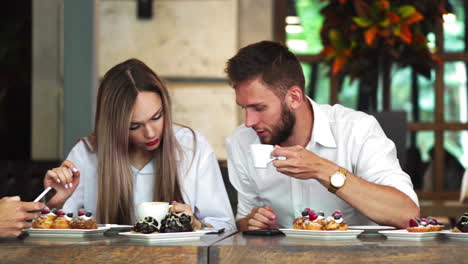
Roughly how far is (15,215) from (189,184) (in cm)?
95

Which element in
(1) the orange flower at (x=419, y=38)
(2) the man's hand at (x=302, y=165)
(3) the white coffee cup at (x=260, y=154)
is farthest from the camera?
(1) the orange flower at (x=419, y=38)

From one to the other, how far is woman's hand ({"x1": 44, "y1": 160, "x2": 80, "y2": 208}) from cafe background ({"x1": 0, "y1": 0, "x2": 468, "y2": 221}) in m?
2.45

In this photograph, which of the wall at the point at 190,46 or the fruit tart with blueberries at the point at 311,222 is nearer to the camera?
the fruit tart with blueberries at the point at 311,222

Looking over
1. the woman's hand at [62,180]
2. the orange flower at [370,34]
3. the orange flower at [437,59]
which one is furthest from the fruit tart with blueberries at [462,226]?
the orange flower at [437,59]

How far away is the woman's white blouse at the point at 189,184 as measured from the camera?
111 inches

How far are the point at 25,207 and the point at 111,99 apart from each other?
32.3 inches

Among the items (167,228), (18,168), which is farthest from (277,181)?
(18,168)

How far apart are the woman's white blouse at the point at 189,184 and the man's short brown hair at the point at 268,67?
0.35 metres

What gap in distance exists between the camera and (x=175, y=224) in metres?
1.94

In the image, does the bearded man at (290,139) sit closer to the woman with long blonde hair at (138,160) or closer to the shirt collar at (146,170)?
the woman with long blonde hair at (138,160)

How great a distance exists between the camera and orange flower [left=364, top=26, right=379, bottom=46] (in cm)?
455

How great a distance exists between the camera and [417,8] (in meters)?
4.76

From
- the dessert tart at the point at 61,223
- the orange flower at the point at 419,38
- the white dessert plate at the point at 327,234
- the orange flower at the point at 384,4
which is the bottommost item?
the dessert tart at the point at 61,223

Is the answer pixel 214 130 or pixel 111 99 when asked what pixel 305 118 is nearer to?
pixel 111 99
